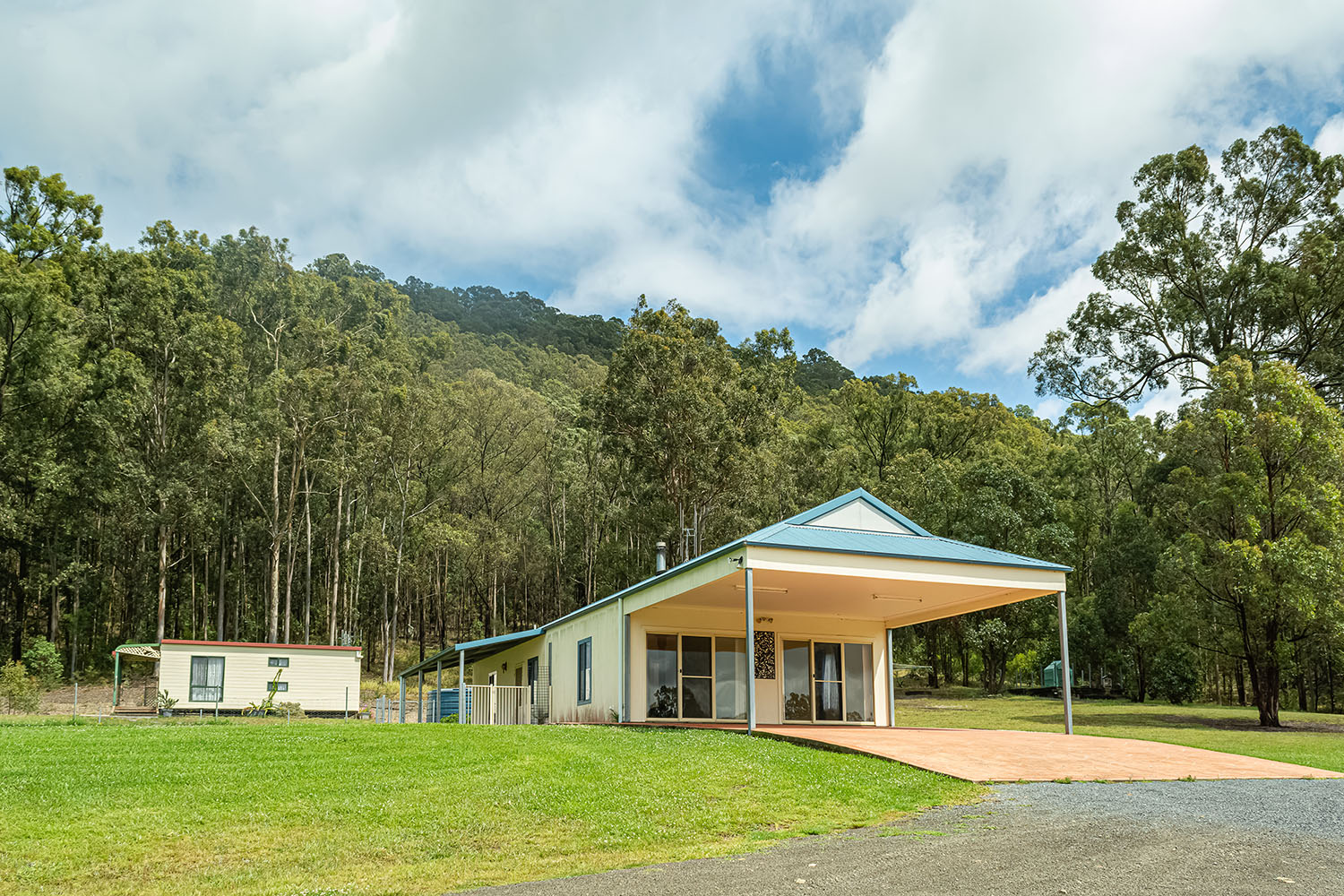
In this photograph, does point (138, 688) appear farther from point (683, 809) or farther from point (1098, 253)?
point (1098, 253)

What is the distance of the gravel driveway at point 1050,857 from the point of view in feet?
19.4

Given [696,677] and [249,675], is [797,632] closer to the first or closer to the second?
[696,677]

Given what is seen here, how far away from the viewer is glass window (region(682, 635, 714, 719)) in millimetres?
18109

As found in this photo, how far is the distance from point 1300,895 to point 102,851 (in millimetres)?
7776

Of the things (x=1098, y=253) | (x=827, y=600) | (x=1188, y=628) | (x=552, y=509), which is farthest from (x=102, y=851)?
(x=552, y=509)

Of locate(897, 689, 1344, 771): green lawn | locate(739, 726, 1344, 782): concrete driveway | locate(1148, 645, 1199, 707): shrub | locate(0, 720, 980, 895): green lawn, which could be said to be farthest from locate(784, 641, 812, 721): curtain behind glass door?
locate(1148, 645, 1199, 707): shrub

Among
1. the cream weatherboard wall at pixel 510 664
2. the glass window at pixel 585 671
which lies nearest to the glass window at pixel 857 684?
the glass window at pixel 585 671

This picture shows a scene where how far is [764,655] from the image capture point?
61.9 ft

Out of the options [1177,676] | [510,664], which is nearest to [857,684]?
[510,664]

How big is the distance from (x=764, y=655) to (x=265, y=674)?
16.1 m

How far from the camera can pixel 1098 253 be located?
111 ft

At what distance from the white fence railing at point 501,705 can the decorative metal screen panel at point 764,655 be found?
560 cm

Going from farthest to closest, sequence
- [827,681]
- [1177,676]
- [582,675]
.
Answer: [1177,676], [582,675], [827,681]

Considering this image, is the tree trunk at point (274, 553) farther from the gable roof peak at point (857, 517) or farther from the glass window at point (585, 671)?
the gable roof peak at point (857, 517)
